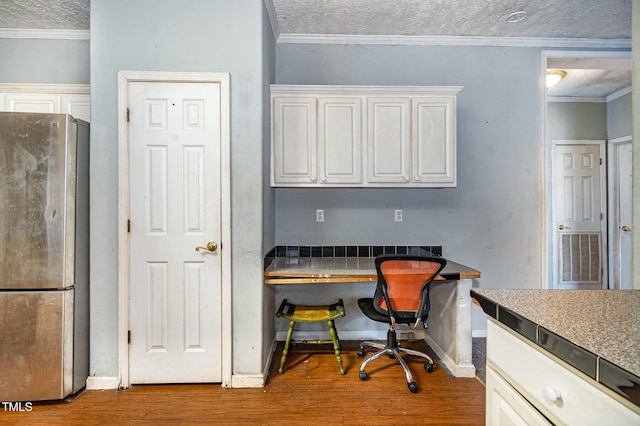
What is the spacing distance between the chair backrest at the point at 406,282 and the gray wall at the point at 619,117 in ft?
12.3

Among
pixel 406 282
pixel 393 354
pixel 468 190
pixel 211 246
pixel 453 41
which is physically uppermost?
pixel 453 41

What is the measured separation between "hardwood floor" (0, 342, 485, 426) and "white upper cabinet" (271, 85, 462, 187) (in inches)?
58.6

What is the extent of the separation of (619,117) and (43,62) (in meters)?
6.34

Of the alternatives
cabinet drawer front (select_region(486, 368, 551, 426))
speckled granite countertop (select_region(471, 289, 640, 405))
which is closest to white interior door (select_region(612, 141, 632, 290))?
speckled granite countertop (select_region(471, 289, 640, 405))

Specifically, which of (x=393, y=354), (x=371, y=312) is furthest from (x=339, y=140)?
(x=393, y=354)

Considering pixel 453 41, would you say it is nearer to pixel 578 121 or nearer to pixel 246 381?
pixel 578 121

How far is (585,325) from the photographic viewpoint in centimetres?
78

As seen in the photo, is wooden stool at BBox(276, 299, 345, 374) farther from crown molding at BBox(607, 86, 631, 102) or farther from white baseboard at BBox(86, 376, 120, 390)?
crown molding at BBox(607, 86, 631, 102)

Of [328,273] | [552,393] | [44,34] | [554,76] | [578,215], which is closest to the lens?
[552,393]

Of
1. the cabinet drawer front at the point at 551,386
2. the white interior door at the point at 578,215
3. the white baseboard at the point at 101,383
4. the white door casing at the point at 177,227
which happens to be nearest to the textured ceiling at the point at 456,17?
the white door casing at the point at 177,227

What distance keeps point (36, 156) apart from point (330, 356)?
2.50 metres

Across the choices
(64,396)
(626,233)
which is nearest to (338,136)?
(64,396)

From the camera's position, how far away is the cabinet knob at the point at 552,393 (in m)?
0.71

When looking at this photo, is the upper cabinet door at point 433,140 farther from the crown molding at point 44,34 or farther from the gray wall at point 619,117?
the gray wall at point 619,117
